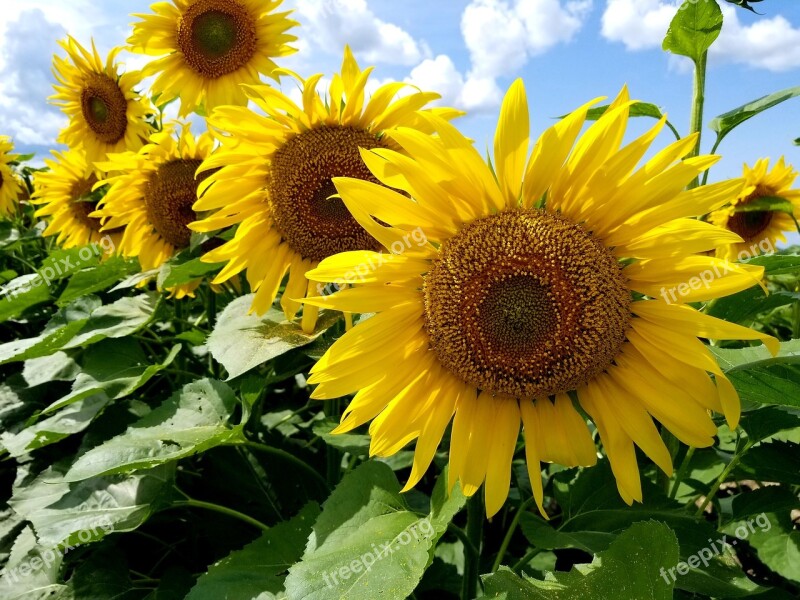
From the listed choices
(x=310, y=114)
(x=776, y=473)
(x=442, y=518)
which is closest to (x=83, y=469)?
(x=442, y=518)

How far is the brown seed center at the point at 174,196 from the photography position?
11.1 ft

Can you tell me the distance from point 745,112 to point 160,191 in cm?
262

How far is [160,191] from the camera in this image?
3410mm

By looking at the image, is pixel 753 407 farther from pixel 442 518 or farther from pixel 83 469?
pixel 83 469

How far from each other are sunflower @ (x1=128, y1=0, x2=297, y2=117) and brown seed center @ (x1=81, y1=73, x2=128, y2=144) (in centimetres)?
59

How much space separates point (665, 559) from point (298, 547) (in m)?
1.12

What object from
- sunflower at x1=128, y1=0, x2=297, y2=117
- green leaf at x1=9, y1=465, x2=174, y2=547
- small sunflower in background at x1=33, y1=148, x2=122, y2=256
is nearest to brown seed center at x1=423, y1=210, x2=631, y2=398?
green leaf at x1=9, y1=465, x2=174, y2=547

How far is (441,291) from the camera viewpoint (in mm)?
1629

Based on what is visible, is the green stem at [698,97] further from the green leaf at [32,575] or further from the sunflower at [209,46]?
the green leaf at [32,575]

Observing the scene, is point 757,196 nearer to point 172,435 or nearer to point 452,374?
point 452,374

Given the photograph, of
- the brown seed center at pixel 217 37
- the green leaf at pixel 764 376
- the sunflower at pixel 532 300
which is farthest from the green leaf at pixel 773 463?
the brown seed center at pixel 217 37

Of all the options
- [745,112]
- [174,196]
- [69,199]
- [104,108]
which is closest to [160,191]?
[174,196]

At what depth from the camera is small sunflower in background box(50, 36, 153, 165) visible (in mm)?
3980

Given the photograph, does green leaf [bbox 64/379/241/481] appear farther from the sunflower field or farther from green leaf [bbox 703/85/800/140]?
green leaf [bbox 703/85/800/140]
